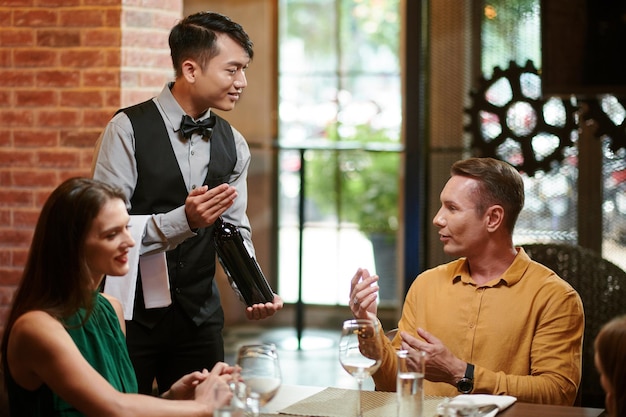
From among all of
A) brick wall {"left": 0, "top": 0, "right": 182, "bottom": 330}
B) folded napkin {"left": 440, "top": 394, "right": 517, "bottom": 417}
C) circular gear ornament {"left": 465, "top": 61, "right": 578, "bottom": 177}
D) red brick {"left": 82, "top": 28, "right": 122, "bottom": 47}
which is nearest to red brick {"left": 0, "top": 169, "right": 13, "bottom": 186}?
brick wall {"left": 0, "top": 0, "right": 182, "bottom": 330}

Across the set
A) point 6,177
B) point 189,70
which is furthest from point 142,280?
point 6,177

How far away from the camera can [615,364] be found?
185 cm

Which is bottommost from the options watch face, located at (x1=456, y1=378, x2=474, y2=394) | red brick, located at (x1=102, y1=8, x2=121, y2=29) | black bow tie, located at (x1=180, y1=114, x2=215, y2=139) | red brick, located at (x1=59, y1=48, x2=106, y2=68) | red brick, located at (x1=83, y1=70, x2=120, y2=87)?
watch face, located at (x1=456, y1=378, x2=474, y2=394)

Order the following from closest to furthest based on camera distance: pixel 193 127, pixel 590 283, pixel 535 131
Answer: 1. pixel 193 127
2. pixel 590 283
3. pixel 535 131

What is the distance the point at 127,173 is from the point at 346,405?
3.48 feet

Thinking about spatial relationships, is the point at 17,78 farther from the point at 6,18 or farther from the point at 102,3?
the point at 102,3

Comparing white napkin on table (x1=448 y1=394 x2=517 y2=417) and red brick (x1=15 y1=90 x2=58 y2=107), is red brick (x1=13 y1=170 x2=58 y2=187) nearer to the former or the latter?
red brick (x1=15 y1=90 x2=58 y2=107)

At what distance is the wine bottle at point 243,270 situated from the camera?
2910 millimetres

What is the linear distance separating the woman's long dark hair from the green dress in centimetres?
6

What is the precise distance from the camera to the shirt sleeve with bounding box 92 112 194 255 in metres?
2.80

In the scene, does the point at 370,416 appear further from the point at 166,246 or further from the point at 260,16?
the point at 260,16

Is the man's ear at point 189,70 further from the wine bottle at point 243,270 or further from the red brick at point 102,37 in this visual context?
the red brick at point 102,37

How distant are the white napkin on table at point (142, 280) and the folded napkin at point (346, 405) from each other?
0.73 meters

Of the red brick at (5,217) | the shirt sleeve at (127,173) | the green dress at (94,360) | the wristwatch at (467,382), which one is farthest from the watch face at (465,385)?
the red brick at (5,217)
